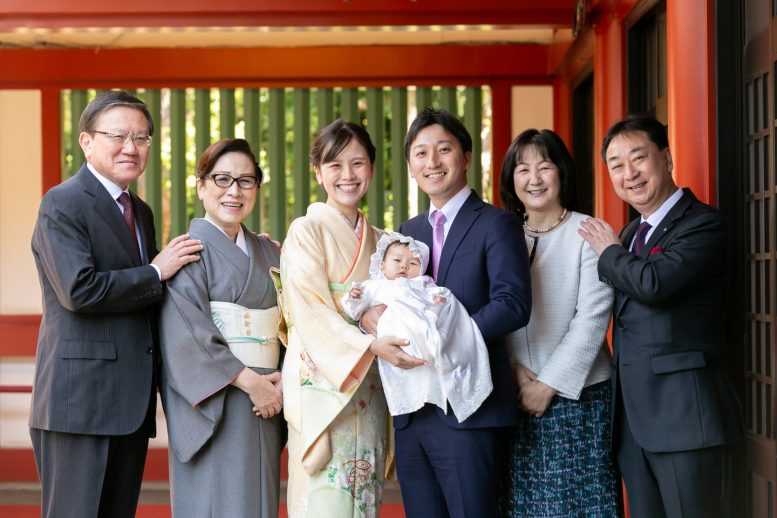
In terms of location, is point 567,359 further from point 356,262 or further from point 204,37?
point 204,37

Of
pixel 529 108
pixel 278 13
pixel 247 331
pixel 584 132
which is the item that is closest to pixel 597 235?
pixel 247 331

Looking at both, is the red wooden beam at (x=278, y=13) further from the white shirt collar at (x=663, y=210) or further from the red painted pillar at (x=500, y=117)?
the white shirt collar at (x=663, y=210)

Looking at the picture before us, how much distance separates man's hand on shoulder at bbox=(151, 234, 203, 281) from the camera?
2.78 metres

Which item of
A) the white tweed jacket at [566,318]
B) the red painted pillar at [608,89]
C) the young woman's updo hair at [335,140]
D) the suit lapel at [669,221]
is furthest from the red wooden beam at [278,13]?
the suit lapel at [669,221]

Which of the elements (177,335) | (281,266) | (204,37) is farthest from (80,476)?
(204,37)

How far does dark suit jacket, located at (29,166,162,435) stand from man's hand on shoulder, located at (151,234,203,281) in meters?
0.04

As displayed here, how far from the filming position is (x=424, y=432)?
2.58 m

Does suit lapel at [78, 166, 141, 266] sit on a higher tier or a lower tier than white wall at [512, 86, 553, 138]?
lower

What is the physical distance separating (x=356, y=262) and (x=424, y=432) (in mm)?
555

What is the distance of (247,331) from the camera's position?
282 cm

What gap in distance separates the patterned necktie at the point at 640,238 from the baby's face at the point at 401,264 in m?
0.66

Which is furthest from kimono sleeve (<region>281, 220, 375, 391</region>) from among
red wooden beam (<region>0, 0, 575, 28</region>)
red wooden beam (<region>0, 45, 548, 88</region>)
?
red wooden beam (<region>0, 45, 548, 88</region>)

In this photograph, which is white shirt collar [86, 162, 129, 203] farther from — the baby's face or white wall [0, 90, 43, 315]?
white wall [0, 90, 43, 315]

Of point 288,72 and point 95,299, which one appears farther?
point 288,72
